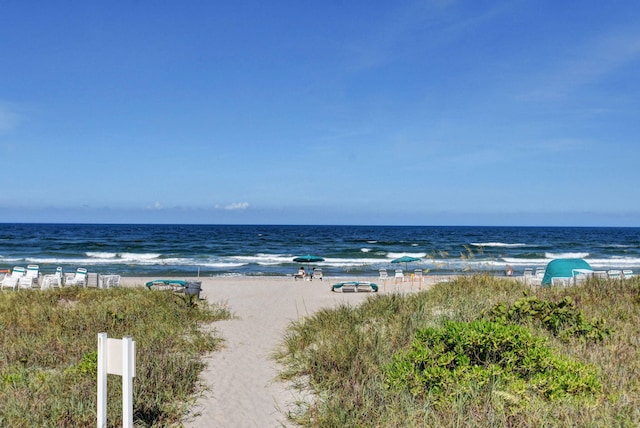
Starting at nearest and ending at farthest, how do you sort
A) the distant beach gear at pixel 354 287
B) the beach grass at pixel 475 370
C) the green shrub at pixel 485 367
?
1. the beach grass at pixel 475 370
2. the green shrub at pixel 485 367
3. the distant beach gear at pixel 354 287

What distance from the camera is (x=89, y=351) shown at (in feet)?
26.4

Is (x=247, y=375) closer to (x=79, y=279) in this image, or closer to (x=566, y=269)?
(x=566, y=269)

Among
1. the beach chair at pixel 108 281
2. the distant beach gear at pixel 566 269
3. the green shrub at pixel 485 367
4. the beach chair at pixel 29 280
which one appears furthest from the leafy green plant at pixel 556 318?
Result: the beach chair at pixel 29 280

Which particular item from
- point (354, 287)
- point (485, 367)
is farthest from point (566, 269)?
point (485, 367)

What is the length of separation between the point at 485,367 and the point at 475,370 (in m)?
0.48

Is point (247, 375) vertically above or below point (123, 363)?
below

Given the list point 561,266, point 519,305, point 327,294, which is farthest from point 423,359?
point 327,294

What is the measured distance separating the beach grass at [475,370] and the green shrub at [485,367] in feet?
0.04

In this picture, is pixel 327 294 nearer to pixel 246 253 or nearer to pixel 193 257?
pixel 193 257

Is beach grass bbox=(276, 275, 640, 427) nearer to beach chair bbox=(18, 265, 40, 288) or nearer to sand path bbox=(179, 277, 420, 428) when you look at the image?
sand path bbox=(179, 277, 420, 428)

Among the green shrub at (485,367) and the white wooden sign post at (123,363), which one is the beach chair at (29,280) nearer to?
the white wooden sign post at (123,363)

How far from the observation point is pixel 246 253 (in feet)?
152

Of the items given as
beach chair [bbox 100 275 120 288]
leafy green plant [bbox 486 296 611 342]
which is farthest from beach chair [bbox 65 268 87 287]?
leafy green plant [bbox 486 296 611 342]

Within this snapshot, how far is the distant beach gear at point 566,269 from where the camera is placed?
16.8m
